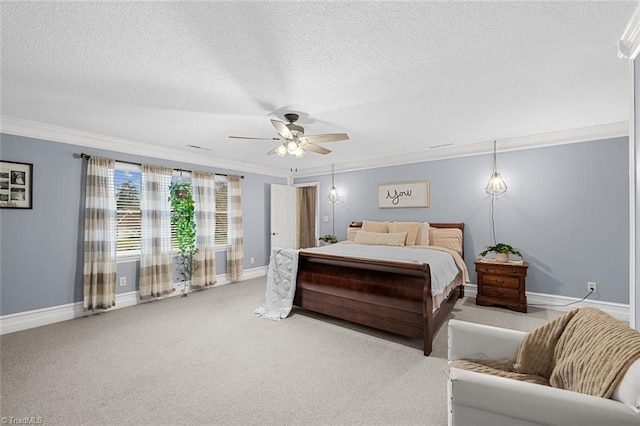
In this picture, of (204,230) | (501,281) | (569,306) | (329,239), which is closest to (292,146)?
(204,230)

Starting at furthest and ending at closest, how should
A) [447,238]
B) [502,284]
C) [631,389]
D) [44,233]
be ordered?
[447,238] < [502,284] < [44,233] < [631,389]

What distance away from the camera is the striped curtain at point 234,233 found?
213 inches

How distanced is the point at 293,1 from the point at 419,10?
2.34ft

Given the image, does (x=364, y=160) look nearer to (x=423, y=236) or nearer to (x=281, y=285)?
(x=423, y=236)

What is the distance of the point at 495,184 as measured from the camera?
4.22 m

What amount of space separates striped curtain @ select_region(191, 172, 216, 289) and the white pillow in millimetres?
5073

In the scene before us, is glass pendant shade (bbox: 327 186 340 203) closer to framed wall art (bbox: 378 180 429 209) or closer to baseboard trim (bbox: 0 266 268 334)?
framed wall art (bbox: 378 180 429 209)

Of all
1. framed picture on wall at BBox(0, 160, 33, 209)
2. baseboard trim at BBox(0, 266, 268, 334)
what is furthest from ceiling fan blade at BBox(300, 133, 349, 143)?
baseboard trim at BBox(0, 266, 268, 334)

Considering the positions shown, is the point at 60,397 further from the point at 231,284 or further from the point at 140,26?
the point at 231,284

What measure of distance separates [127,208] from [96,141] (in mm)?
1025

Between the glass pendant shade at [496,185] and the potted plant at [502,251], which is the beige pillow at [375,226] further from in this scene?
the glass pendant shade at [496,185]

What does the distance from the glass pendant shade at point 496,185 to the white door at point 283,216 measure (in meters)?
4.17

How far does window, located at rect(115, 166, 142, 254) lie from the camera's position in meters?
4.09

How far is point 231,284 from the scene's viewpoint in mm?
5344
